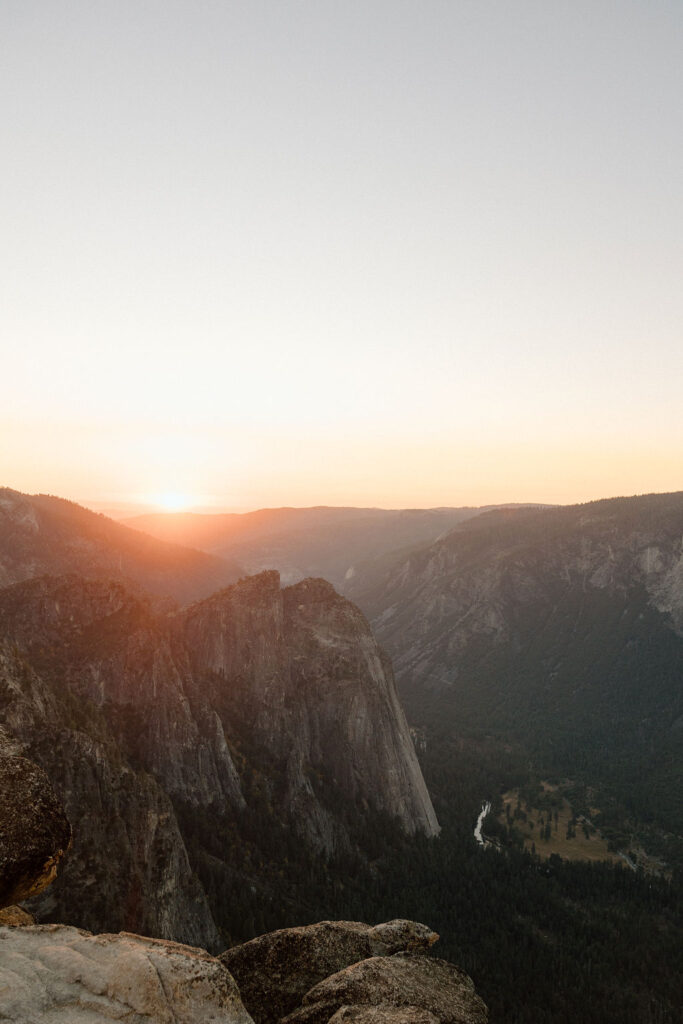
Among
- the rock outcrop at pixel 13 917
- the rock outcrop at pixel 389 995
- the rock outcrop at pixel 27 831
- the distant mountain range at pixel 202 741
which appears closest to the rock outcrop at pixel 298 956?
the rock outcrop at pixel 389 995

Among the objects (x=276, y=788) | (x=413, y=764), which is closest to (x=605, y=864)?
(x=413, y=764)

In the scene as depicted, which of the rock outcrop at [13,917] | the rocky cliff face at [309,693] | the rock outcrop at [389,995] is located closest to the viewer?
the rock outcrop at [389,995]

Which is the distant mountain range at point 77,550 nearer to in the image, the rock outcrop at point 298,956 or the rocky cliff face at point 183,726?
the rocky cliff face at point 183,726

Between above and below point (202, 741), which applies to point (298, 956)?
above

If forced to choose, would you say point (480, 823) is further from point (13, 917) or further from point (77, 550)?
point (77, 550)

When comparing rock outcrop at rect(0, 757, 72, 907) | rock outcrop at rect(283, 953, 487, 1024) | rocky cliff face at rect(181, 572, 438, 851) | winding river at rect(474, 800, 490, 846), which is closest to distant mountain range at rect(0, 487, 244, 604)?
rocky cliff face at rect(181, 572, 438, 851)

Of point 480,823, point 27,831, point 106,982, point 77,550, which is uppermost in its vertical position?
point 27,831

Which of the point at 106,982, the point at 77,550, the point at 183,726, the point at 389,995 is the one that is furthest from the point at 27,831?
the point at 77,550
